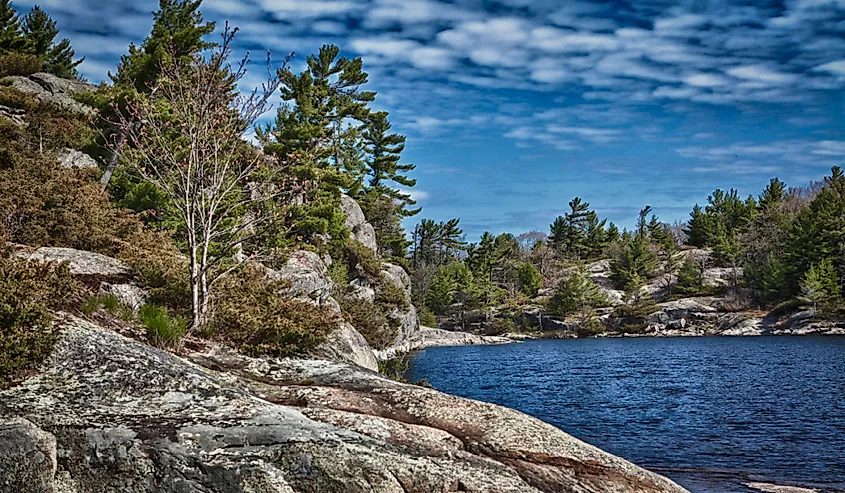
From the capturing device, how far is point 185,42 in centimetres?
2475

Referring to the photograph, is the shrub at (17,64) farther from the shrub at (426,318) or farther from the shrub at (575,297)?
the shrub at (575,297)

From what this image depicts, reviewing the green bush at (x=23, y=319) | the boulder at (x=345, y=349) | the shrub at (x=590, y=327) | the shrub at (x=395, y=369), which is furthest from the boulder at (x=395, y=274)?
the green bush at (x=23, y=319)

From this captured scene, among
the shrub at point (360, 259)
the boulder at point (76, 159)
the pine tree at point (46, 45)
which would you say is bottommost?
the shrub at point (360, 259)

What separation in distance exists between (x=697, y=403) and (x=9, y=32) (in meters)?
48.3

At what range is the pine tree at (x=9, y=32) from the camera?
40125 millimetres

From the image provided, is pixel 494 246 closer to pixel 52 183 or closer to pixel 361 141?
pixel 361 141

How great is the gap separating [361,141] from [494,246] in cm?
4014

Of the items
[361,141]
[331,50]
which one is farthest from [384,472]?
[361,141]

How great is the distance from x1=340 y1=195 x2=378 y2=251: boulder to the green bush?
47547mm

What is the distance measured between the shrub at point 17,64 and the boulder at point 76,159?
13377 millimetres

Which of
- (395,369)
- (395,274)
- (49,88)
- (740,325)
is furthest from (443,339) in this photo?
(49,88)

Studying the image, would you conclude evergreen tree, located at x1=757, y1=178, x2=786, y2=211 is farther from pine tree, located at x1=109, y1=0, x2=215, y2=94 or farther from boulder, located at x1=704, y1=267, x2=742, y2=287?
pine tree, located at x1=109, y1=0, x2=215, y2=94

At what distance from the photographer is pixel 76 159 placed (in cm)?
2639

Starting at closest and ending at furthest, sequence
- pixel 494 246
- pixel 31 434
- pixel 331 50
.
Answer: pixel 31 434, pixel 331 50, pixel 494 246
